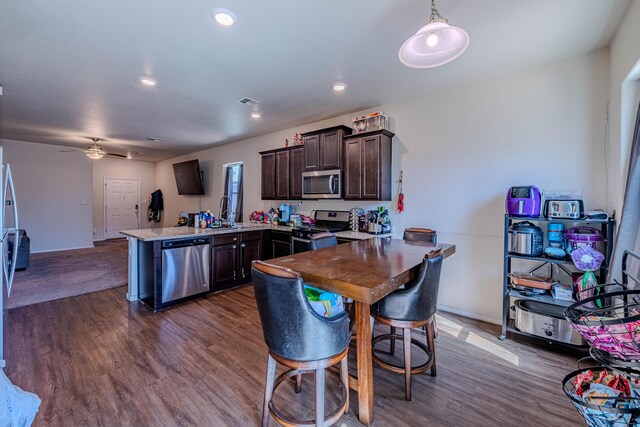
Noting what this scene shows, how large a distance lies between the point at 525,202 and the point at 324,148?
264 cm

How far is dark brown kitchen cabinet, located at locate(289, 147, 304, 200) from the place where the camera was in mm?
4641

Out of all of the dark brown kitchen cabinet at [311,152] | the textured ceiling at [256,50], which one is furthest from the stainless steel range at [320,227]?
the textured ceiling at [256,50]

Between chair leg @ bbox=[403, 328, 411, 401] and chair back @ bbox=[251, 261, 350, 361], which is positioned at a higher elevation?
chair back @ bbox=[251, 261, 350, 361]

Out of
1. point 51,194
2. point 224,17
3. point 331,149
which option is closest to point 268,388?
point 224,17

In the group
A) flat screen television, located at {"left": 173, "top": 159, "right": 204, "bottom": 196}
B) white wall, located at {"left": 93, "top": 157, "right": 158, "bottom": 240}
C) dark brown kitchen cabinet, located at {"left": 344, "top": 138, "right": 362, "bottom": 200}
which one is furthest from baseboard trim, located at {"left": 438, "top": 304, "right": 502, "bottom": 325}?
white wall, located at {"left": 93, "top": 157, "right": 158, "bottom": 240}

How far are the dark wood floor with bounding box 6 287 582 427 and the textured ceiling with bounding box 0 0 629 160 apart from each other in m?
2.72

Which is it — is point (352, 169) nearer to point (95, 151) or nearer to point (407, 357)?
point (407, 357)

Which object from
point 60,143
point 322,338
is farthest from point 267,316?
point 60,143

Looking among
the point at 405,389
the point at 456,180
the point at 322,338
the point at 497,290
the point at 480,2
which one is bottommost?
the point at 405,389

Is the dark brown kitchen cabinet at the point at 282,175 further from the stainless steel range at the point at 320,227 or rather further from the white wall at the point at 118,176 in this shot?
the white wall at the point at 118,176

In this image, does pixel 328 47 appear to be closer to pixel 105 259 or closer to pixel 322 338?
pixel 322 338

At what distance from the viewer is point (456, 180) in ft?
10.9

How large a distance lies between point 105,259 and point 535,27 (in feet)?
25.8

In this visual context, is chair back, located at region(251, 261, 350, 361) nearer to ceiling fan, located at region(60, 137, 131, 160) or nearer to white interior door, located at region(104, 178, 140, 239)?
ceiling fan, located at region(60, 137, 131, 160)
